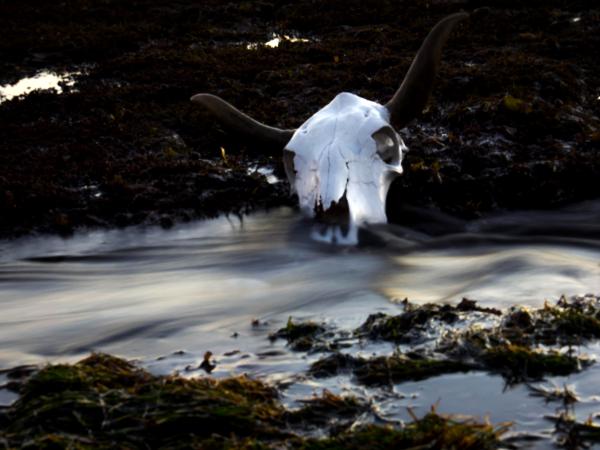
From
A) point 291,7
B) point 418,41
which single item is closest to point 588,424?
point 418,41

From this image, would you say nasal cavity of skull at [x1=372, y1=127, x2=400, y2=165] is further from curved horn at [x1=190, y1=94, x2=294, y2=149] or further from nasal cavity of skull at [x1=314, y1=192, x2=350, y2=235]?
curved horn at [x1=190, y1=94, x2=294, y2=149]

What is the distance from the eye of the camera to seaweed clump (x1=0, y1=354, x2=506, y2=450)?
161 inches

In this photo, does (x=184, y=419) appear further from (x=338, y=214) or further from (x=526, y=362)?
(x=338, y=214)

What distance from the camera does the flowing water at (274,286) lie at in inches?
187

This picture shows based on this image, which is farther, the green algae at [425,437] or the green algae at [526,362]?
the green algae at [526,362]

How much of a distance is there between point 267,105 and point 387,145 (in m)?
3.82

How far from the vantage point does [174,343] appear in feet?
18.1

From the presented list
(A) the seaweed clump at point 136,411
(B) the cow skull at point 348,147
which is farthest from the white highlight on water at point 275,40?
(A) the seaweed clump at point 136,411

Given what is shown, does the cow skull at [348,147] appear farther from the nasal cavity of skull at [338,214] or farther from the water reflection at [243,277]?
the water reflection at [243,277]

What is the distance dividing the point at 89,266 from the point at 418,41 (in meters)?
8.33

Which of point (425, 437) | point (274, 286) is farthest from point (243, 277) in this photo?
point (425, 437)

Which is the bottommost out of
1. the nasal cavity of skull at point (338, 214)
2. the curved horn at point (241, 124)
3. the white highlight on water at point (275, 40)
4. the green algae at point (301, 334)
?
the green algae at point (301, 334)

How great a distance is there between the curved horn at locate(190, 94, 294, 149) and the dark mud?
201 millimetres

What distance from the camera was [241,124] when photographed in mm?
9000
